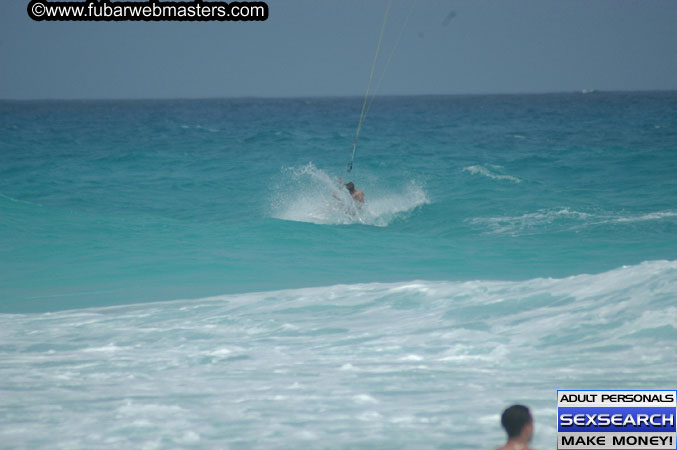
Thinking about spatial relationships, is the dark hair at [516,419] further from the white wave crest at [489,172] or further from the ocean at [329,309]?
the white wave crest at [489,172]

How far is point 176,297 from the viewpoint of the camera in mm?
9695

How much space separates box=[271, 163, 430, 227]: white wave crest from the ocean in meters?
0.08

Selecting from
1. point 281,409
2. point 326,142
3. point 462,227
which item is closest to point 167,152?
point 326,142

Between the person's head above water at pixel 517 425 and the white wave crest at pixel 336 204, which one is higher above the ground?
the white wave crest at pixel 336 204

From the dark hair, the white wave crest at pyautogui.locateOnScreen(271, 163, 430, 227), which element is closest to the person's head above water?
the dark hair

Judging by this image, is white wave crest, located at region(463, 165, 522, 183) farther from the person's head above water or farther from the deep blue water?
the person's head above water

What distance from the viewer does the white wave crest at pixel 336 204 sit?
630 inches

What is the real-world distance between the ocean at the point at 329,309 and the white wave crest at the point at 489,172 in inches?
8.2

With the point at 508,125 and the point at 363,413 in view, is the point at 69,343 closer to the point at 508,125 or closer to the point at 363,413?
the point at 363,413

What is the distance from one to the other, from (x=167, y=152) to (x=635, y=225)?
22.9m

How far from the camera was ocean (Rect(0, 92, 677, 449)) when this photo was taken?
211 inches

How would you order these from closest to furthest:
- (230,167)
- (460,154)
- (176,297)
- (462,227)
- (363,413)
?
(363,413) → (176,297) → (462,227) → (230,167) → (460,154)

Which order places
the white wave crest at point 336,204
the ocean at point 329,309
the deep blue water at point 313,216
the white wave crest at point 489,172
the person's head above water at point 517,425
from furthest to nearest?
the white wave crest at point 489,172
the white wave crest at point 336,204
the deep blue water at point 313,216
the ocean at point 329,309
the person's head above water at point 517,425

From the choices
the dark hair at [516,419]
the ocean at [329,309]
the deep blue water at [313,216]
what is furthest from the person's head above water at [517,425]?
the deep blue water at [313,216]
